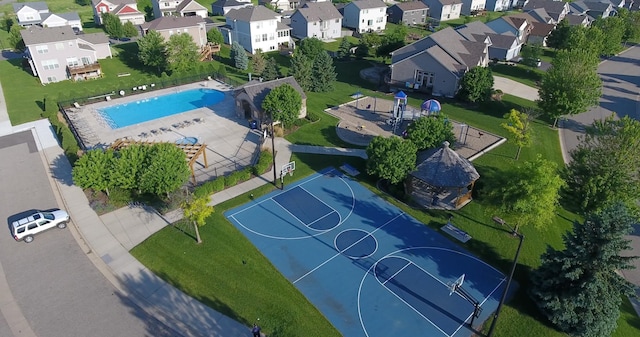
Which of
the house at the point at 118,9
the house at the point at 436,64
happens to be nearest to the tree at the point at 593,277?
the house at the point at 436,64

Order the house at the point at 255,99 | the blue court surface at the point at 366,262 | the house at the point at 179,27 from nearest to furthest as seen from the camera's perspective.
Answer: the blue court surface at the point at 366,262
the house at the point at 255,99
the house at the point at 179,27

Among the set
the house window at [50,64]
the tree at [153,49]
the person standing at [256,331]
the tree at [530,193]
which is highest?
the tree at [153,49]

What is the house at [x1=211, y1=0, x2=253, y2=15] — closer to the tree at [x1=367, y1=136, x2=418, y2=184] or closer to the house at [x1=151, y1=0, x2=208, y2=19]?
the house at [x1=151, y1=0, x2=208, y2=19]

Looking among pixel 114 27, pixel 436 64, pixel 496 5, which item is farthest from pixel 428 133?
pixel 496 5

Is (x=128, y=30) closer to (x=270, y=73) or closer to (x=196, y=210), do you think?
(x=270, y=73)

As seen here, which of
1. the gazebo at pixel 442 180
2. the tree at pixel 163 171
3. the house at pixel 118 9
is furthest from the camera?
the house at pixel 118 9

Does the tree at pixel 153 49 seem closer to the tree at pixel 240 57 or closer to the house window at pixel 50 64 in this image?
the tree at pixel 240 57
